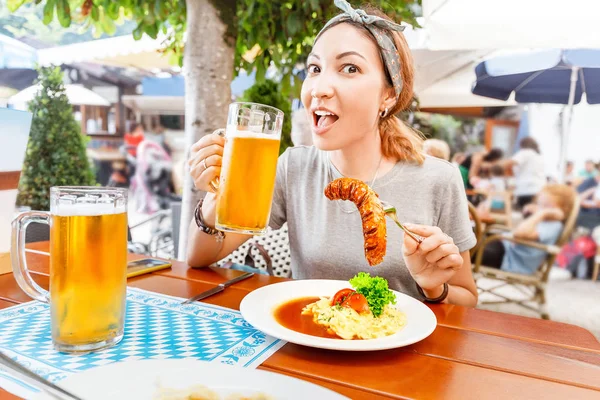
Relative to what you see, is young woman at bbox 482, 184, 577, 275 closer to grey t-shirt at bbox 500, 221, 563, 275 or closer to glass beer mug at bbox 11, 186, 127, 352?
grey t-shirt at bbox 500, 221, 563, 275

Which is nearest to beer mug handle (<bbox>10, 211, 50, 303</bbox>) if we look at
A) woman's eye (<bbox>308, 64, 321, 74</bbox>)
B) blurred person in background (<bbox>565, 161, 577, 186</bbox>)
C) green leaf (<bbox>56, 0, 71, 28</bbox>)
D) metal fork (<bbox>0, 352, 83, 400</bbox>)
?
metal fork (<bbox>0, 352, 83, 400</bbox>)

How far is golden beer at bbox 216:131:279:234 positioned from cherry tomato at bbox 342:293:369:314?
1.09 feet

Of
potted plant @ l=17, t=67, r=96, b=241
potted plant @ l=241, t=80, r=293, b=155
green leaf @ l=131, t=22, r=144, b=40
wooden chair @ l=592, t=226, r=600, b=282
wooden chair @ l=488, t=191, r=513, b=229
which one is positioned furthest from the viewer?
wooden chair @ l=592, t=226, r=600, b=282

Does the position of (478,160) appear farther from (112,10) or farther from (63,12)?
(63,12)

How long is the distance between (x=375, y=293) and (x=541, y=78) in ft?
17.6

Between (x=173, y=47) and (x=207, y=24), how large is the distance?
1.25m

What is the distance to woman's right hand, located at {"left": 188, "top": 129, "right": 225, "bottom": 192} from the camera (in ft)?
4.95

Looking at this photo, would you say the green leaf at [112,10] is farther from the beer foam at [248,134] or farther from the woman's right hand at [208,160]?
the beer foam at [248,134]

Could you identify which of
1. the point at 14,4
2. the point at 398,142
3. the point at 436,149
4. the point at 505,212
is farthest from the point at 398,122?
the point at 505,212

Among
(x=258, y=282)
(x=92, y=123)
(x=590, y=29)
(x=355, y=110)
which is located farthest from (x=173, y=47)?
(x=92, y=123)

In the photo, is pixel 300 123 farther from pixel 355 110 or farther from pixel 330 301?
pixel 330 301

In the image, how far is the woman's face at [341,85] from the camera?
1.73 metres

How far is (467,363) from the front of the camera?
3.42 feet

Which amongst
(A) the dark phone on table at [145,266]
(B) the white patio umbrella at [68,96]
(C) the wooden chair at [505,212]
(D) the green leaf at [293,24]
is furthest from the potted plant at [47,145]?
(C) the wooden chair at [505,212]
